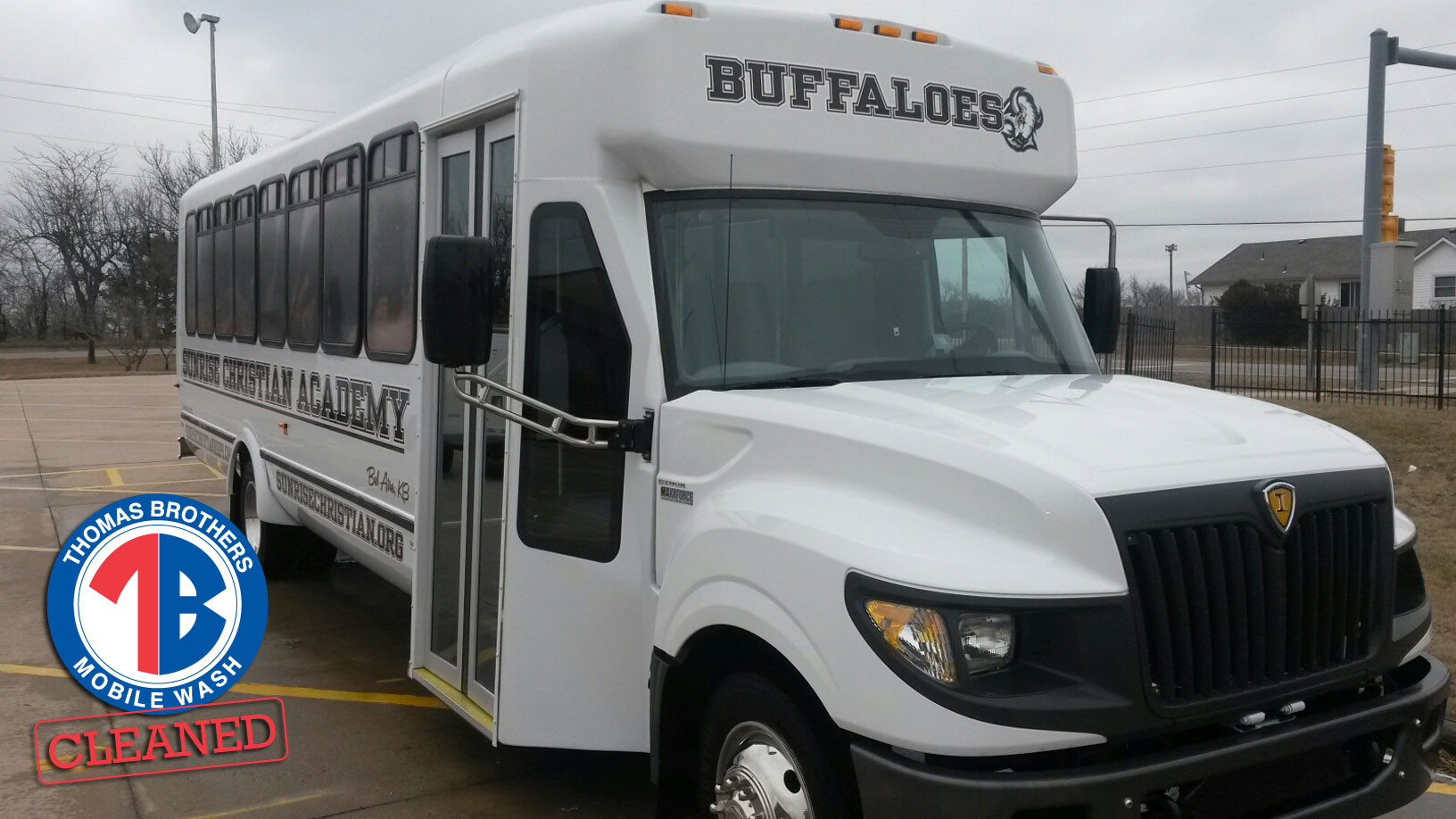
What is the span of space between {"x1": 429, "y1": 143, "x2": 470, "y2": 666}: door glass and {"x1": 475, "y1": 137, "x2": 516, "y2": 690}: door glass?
19cm

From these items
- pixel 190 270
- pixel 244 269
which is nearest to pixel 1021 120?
pixel 244 269

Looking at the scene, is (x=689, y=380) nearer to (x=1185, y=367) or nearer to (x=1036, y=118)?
(x=1036, y=118)

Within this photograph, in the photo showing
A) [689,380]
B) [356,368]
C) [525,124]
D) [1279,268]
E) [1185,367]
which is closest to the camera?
[689,380]

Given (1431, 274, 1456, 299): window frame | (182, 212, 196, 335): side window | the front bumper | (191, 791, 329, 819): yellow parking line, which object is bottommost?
(191, 791, 329, 819): yellow parking line

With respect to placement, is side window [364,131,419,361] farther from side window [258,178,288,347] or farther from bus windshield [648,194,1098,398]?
bus windshield [648,194,1098,398]

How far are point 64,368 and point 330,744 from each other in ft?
145

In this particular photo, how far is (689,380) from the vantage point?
4.10 metres

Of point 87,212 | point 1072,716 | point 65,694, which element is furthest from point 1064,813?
point 87,212

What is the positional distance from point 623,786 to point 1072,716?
273 centimetres

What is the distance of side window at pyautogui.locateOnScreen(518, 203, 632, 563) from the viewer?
4.26m

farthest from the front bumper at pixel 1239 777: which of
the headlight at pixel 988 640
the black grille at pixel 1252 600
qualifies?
the headlight at pixel 988 640

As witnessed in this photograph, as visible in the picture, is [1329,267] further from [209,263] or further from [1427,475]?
[209,263]

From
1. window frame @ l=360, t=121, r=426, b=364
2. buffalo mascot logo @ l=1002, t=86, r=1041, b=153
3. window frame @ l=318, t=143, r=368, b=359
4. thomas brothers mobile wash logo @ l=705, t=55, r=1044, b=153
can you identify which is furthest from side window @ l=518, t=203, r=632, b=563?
window frame @ l=318, t=143, r=368, b=359

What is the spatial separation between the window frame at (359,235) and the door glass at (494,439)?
5.54ft
